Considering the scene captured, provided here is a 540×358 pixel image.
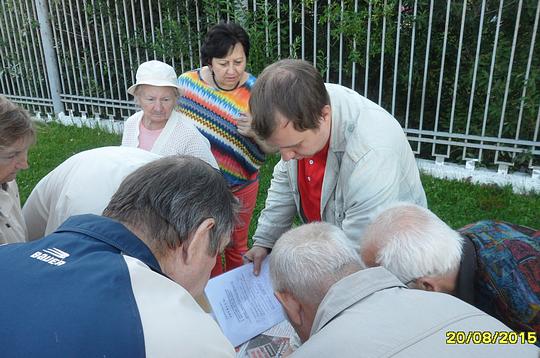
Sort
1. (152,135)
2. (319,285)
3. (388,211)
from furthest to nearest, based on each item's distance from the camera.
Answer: (152,135) < (388,211) < (319,285)

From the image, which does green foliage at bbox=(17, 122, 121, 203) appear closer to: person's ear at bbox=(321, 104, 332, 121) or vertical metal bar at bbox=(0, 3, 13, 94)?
vertical metal bar at bbox=(0, 3, 13, 94)

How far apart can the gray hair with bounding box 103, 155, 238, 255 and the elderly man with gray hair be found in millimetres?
273

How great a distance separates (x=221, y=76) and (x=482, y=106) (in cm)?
300

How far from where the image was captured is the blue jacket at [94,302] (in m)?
0.86

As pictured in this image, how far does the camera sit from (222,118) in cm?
288

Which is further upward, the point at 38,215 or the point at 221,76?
the point at 221,76

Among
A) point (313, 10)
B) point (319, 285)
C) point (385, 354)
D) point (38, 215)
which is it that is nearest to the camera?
point (385, 354)

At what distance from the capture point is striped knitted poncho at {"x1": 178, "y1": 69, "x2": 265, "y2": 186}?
2.89 metres

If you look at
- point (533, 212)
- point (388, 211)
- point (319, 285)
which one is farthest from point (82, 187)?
point (533, 212)

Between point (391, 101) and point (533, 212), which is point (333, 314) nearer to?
point (533, 212)

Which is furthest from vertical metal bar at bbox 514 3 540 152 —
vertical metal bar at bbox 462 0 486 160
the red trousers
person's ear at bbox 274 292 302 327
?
person's ear at bbox 274 292 302 327

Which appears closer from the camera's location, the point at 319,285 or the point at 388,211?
the point at 319,285

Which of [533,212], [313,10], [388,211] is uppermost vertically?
[313,10]

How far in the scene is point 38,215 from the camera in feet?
6.37
